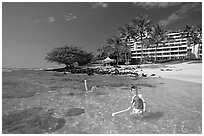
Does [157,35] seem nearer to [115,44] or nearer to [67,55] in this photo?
[115,44]

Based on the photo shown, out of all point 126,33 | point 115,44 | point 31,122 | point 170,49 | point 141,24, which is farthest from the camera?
point 170,49

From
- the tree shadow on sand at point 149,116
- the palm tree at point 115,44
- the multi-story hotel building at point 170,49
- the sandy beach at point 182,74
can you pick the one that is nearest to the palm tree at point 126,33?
the palm tree at point 115,44

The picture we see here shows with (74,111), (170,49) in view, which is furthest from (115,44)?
(74,111)

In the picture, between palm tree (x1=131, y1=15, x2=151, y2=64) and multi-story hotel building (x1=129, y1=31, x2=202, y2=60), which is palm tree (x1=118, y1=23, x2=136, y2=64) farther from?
multi-story hotel building (x1=129, y1=31, x2=202, y2=60)

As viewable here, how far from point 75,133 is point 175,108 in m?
4.50

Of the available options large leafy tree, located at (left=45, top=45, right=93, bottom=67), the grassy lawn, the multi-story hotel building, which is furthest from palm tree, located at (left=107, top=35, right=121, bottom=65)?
the grassy lawn

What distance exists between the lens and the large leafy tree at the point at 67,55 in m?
46.1

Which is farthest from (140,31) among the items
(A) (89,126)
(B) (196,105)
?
(A) (89,126)

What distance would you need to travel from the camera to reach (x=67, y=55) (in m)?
45.9

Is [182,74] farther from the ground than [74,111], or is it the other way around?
[182,74]

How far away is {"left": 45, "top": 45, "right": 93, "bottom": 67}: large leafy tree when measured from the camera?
151 ft

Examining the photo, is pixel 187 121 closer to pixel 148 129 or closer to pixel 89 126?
pixel 148 129

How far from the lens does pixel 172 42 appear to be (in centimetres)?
8162

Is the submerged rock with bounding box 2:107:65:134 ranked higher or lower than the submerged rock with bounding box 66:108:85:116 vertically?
lower
